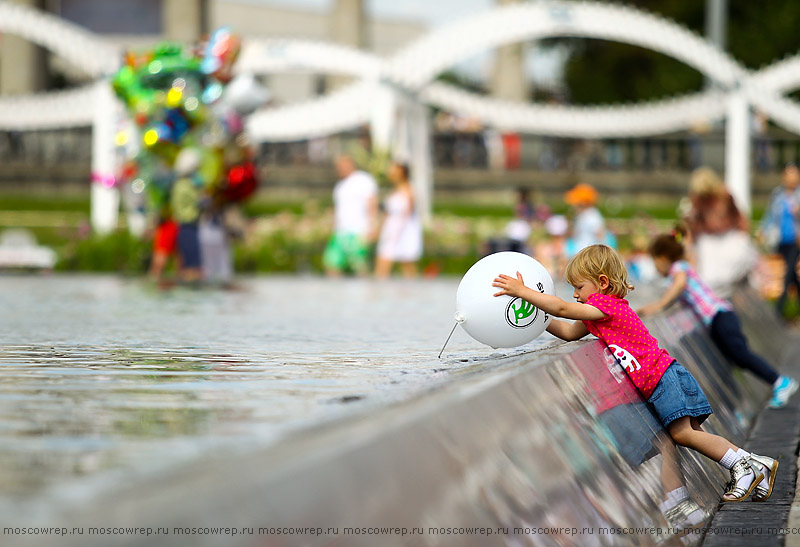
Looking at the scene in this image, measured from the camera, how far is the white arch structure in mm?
22156

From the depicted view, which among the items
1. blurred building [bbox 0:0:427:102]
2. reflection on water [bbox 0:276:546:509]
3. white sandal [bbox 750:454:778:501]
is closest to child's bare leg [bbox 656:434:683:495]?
white sandal [bbox 750:454:778:501]

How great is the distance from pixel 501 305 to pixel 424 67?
18.5 m

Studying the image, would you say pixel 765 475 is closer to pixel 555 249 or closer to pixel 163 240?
pixel 163 240

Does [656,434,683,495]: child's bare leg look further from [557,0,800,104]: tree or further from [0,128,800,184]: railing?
[557,0,800,104]: tree

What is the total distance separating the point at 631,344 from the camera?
511 centimetres

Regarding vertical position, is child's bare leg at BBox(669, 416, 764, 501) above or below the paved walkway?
above

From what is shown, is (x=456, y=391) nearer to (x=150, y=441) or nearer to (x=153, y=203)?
(x=150, y=441)

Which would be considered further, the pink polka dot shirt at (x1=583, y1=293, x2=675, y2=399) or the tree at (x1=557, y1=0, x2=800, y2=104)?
the tree at (x1=557, y1=0, x2=800, y2=104)

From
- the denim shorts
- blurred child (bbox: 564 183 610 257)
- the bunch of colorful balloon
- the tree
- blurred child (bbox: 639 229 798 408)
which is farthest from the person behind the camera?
the tree

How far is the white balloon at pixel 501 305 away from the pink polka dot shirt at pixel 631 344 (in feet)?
0.72

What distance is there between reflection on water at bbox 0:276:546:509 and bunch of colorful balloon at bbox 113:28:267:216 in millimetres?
5324

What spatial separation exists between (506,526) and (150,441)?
0.88m

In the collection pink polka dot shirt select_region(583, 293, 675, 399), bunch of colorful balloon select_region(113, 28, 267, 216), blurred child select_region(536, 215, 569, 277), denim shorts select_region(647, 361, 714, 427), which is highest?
bunch of colorful balloon select_region(113, 28, 267, 216)

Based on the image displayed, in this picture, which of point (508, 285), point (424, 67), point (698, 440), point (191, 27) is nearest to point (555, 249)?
point (424, 67)
